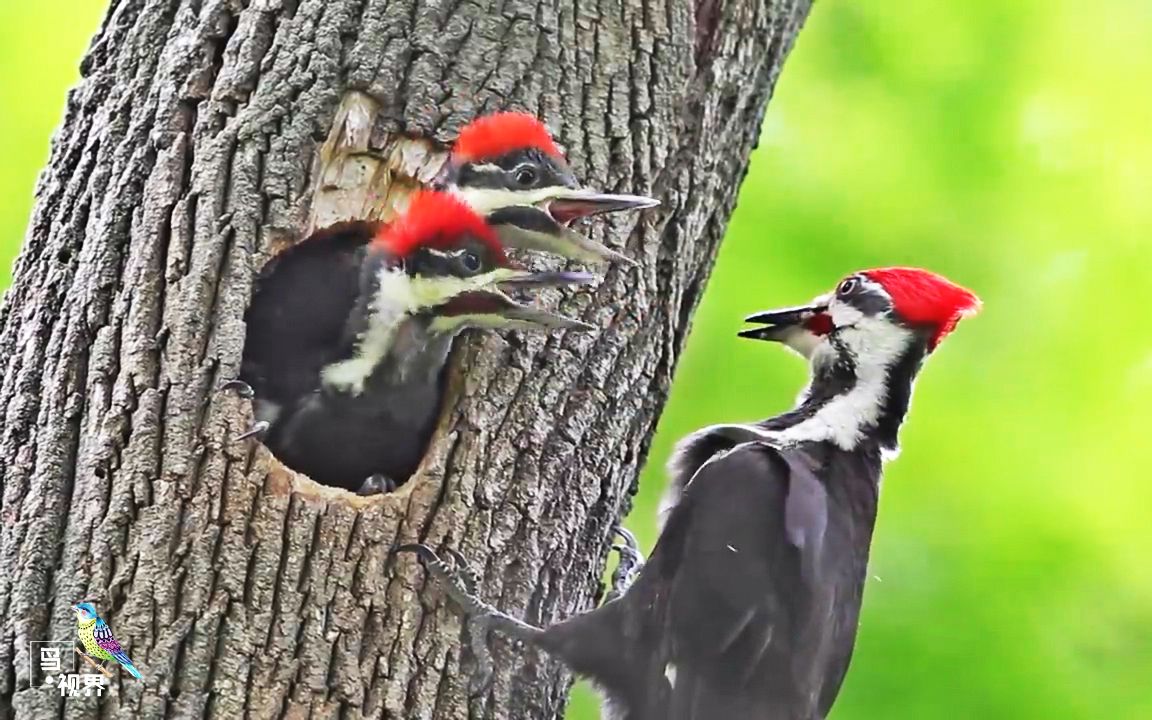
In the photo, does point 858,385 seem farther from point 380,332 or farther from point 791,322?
point 380,332

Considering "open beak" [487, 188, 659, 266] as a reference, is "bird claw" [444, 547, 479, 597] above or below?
below

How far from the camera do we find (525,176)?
238cm

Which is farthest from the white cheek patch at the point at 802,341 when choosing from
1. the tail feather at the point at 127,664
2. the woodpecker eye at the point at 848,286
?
the tail feather at the point at 127,664

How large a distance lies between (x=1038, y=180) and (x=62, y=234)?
2963 mm

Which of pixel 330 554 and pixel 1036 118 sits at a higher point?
pixel 1036 118

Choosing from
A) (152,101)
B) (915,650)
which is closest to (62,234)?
(152,101)

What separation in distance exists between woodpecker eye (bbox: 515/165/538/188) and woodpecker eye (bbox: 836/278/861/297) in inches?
30.0

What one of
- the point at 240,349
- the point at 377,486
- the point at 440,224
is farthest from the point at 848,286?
the point at 240,349

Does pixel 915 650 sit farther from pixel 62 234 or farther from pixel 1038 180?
pixel 62 234

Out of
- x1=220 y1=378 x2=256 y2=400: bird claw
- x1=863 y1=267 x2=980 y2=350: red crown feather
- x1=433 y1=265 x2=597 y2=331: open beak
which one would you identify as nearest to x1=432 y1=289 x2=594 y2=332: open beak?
x1=433 y1=265 x2=597 y2=331: open beak

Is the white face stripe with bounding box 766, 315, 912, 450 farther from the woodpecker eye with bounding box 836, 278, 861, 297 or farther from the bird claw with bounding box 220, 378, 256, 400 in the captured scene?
the bird claw with bounding box 220, 378, 256, 400

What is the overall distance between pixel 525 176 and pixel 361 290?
0.40 m

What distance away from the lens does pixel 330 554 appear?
2.12m

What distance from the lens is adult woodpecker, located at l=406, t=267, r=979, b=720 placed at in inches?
95.3
